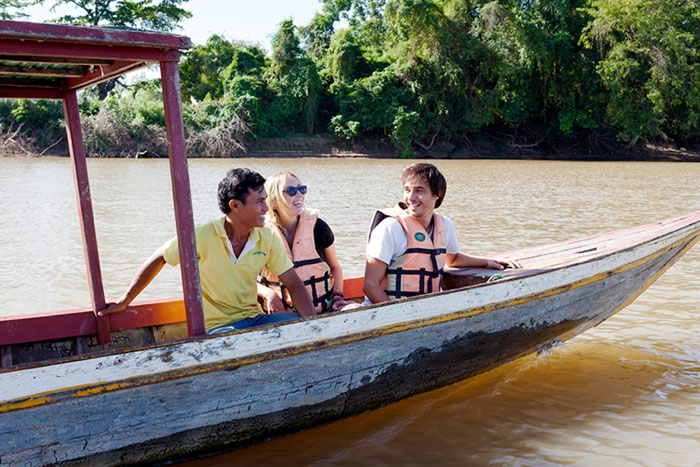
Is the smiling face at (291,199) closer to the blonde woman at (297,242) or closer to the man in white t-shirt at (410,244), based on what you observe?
the blonde woman at (297,242)

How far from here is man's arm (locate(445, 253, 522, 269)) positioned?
3.88 m

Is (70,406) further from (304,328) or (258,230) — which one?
(258,230)

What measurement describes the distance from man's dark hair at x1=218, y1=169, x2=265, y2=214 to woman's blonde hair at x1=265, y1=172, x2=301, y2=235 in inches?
16.6

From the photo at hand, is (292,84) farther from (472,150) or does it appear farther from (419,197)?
(419,197)

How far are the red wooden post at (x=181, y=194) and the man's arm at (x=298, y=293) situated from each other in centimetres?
56

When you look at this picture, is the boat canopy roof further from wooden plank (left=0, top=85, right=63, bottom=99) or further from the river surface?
the river surface

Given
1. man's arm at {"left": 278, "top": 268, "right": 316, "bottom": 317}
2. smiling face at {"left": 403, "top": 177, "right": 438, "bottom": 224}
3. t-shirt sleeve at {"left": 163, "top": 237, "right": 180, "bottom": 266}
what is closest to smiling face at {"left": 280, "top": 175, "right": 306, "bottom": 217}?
man's arm at {"left": 278, "top": 268, "right": 316, "bottom": 317}

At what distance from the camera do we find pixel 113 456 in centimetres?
231

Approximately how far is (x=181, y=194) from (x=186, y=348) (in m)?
0.58

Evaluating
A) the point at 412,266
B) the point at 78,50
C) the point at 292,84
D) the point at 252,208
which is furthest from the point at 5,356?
the point at 292,84

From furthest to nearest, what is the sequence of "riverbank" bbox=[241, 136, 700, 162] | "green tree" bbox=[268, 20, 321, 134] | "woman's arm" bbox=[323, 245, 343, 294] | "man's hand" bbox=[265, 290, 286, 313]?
"green tree" bbox=[268, 20, 321, 134], "riverbank" bbox=[241, 136, 700, 162], "woman's arm" bbox=[323, 245, 343, 294], "man's hand" bbox=[265, 290, 286, 313]

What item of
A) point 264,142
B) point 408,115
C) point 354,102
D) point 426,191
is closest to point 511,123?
point 408,115

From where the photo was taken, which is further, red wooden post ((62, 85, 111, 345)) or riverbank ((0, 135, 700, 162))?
riverbank ((0, 135, 700, 162))

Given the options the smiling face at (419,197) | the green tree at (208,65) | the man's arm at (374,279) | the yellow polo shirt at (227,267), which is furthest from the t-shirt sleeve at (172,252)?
the green tree at (208,65)
